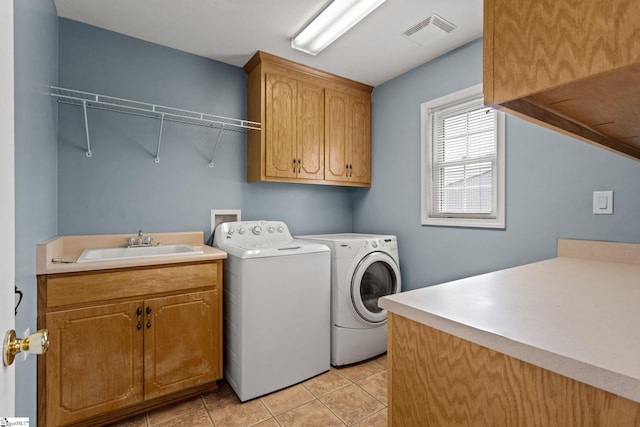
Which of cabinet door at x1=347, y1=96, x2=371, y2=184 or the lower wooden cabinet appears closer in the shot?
the lower wooden cabinet

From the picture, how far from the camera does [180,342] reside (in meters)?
1.85

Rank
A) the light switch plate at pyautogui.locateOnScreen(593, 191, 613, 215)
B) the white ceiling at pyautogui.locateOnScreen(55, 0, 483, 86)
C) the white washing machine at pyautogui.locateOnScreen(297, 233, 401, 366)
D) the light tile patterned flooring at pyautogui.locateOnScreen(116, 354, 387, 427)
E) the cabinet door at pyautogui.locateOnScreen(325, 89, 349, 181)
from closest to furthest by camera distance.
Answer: the light switch plate at pyautogui.locateOnScreen(593, 191, 613, 215) → the light tile patterned flooring at pyautogui.locateOnScreen(116, 354, 387, 427) → the white ceiling at pyautogui.locateOnScreen(55, 0, 483, 86) → the white washing machine at pyautogui.locateOnScreen(297, 233, 401, 366) → the cabinet door at pyautogui.locateOnScreen(325, 89, 349, 181)

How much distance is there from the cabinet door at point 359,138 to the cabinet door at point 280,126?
0.62 m

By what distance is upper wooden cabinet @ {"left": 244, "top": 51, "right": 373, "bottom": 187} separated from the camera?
2.47 m

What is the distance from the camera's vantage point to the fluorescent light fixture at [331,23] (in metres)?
1.77

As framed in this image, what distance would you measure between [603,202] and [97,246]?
10.2 ft

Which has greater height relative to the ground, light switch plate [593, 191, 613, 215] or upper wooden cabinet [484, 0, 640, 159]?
upper wooden cabinet [484, 0, 640, 159]

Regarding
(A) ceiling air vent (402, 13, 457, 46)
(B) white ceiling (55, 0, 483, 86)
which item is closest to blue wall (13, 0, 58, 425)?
(B) white ceiling (55, 0, 483, 86)

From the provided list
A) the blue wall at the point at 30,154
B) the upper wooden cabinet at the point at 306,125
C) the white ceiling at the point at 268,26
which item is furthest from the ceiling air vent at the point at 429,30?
the blue wall at the point at 30,154

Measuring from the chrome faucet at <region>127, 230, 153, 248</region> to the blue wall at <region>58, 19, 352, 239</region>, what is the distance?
0.09m

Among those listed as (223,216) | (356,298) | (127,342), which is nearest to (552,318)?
(356,298)

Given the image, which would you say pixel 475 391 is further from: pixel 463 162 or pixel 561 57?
pixel 463 162

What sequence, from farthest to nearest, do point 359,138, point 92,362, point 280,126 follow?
point 359,138 < point 280,126 < point 92,362

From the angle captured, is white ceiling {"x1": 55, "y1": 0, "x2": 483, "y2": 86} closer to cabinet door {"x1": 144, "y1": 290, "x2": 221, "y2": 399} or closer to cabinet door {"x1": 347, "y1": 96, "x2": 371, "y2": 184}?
cabinet door {"x1": 347, "y1": 96, "x2": 371, "y2": 184}
